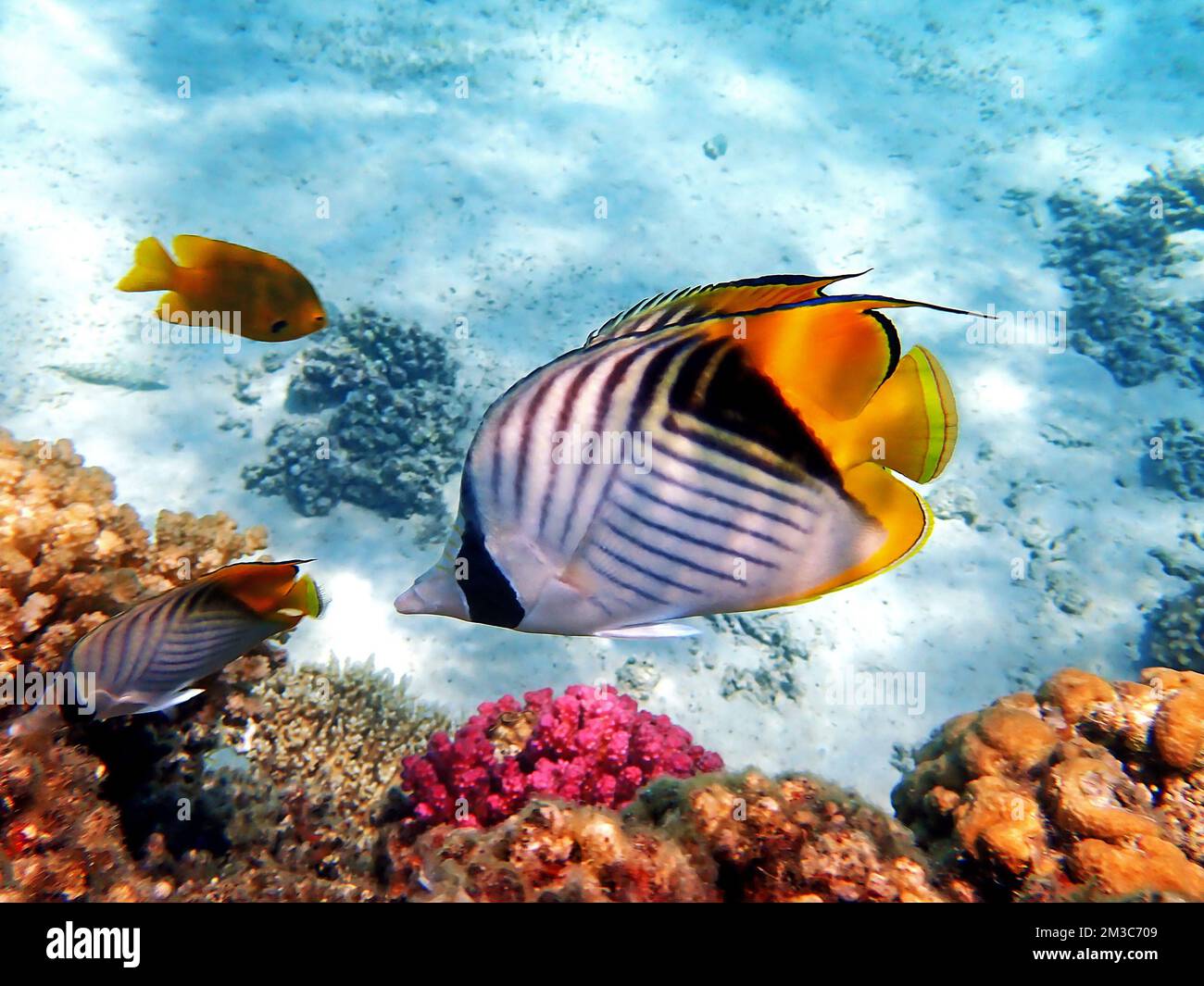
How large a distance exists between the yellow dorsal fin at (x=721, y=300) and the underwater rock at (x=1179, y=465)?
1080 centimetres

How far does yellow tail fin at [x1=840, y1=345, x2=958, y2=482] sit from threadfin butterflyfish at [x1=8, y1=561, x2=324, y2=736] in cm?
187

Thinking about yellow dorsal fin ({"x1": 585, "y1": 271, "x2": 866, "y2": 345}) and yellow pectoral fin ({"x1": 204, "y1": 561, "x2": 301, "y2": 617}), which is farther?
yellow pectoral fin ({"x1": 204, "y1": 561, "x2": 301, "y2": 617})

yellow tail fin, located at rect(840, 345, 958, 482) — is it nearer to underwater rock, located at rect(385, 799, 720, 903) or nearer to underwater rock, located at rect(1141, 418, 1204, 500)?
underwater rock, located at rect(385, 799, 720, 903)

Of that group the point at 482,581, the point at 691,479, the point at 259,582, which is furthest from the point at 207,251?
the point at 691,479

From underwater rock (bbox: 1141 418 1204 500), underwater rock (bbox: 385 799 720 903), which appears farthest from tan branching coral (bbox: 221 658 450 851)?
underwater rock (bbox: 1141 418 1204 500)

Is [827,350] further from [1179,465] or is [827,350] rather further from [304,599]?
[1179,465]

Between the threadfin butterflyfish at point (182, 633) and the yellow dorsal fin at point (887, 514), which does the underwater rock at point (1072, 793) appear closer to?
the yellow dorsal fin at point (887, 514)

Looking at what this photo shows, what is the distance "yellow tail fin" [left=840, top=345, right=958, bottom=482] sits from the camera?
90 cm

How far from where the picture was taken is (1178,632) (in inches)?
283

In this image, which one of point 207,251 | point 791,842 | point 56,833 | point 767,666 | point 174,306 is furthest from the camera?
point 767,666

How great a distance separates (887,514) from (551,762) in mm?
2734
